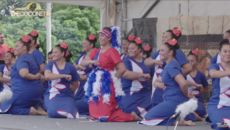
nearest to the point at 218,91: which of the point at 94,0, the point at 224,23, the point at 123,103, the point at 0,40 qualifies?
the point at 123,103

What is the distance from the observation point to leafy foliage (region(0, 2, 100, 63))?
8266 mm

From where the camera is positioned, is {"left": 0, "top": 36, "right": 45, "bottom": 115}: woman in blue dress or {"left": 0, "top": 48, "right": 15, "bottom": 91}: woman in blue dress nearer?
{"left": 0, "top": 36, "right": 45, "bottom": 115}: woman in blue dress

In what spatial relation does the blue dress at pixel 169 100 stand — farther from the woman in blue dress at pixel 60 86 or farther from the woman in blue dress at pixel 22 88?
the woman in blue dress at pixel 22 88

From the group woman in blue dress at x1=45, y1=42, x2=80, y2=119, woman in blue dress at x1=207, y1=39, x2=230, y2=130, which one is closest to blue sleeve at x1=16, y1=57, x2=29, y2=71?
woman in blue dress at x1=45, y1=42, x2=80, y2=119

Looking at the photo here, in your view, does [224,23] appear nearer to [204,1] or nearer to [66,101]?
[204,1]

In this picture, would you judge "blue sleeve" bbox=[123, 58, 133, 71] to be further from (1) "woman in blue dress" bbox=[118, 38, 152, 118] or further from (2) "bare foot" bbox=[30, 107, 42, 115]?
(2) "bare foot" bbox=[30, 107, 42, 115]

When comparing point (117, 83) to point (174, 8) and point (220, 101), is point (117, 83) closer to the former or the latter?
point (220, 101)

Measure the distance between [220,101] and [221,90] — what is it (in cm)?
13

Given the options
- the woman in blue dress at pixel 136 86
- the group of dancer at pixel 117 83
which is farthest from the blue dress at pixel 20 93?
the woman in blue dress at pixel 136 86

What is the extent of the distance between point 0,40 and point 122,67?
146 inches

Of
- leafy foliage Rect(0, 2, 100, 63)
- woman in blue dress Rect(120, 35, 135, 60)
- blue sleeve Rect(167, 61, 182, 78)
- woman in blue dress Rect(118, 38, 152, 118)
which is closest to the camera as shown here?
blue sleeve Rect(167, 61, 182, 78)

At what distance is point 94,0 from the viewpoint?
7.16m

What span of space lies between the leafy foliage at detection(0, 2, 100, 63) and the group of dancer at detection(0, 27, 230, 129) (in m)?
2.43

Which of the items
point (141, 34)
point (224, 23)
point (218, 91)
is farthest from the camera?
point (141, 34)
